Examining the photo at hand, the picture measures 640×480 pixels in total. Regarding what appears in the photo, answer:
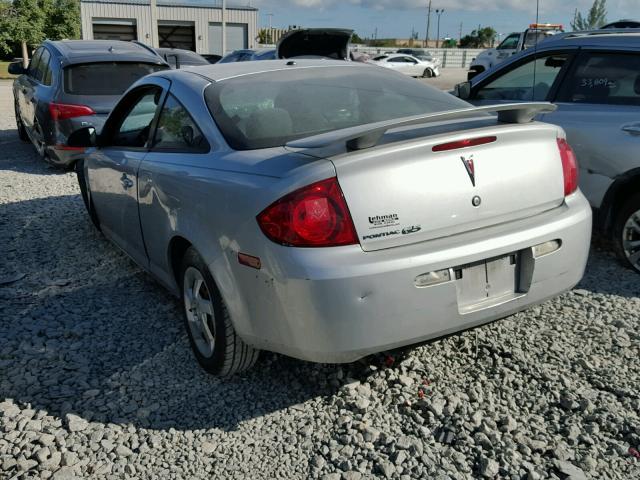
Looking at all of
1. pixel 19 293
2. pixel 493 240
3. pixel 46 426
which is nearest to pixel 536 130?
pixel 493 240

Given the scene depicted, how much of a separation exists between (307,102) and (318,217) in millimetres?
1105

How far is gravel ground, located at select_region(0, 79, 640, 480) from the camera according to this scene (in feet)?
8.84

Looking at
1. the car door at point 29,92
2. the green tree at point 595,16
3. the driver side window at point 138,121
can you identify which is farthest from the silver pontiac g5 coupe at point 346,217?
the green tree at point 595,16

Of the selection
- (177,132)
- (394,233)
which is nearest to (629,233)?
(394,233)

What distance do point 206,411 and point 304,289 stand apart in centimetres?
94

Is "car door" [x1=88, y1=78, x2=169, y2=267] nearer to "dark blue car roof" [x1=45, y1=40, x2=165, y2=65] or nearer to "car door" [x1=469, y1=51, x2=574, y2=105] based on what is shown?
"car door" [x1=469, y1=51, x2=574, y2=105]

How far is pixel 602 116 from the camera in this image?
4703 mm

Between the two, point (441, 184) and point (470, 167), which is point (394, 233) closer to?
point (441, 184)

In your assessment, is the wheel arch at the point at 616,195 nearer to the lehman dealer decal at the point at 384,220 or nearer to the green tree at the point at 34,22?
the lehman dealer decal at the point at 384,220

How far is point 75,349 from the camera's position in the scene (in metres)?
Answer: 3.69

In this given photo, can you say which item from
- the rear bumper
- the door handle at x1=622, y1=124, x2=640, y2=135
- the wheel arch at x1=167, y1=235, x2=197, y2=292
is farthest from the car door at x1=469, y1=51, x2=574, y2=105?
the wheel arch at x1=167, y1=235, x2=197, y2=292

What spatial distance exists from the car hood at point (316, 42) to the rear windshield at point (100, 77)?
235cm

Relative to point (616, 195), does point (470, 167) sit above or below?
above

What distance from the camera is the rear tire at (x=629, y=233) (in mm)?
4562
